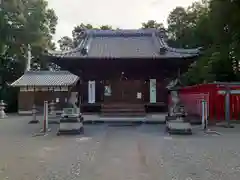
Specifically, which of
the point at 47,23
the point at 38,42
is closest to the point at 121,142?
the point at 38,42

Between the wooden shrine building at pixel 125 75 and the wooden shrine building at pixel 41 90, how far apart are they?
477 inches

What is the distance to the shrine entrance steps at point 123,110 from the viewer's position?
21359mm

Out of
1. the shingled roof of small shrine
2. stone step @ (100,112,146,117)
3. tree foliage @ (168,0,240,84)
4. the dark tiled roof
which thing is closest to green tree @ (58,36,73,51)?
the dark tiled roof

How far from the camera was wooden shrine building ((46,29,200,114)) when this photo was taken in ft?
70.9

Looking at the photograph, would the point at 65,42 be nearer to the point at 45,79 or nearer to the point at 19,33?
the point at 19,33

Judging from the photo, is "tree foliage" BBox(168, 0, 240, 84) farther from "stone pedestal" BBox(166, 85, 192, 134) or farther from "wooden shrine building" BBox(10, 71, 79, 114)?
"wooden shrine building" BBox(10, 71, 79, 114)

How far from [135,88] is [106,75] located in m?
2.21

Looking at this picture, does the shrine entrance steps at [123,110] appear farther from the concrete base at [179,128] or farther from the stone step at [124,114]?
the concrete base at [179,128]

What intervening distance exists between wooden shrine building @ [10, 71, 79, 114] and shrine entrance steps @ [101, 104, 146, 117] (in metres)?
13.5

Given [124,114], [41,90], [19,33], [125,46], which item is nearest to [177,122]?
[124,114]

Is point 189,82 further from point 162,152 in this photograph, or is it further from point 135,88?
point 162,152

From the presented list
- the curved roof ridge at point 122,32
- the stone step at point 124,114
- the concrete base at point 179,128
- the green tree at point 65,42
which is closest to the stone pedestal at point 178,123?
the concrete base at point 179,128

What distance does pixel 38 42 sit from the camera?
41.2 metres

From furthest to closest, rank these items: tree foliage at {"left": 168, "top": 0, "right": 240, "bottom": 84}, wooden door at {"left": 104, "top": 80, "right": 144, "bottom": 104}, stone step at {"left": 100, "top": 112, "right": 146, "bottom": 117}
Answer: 1. tree foliage at {"left": 168, "top": 0, "right": 240, "bottom": 84}
2. wooden door at {"left": 104, "top": 80, "right": 144, "bottom": 104}
3. stone step at {"left": 100, "top": 112, "right": 146, "bottom": 117}
